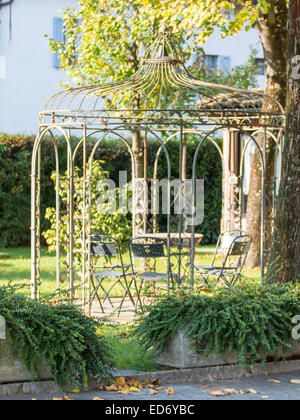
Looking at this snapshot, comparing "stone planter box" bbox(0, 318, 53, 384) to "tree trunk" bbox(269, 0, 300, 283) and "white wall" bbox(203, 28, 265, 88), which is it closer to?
"tree trunk" bbox(269, 0, 300, 283)

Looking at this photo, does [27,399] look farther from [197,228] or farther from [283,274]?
[197,228]

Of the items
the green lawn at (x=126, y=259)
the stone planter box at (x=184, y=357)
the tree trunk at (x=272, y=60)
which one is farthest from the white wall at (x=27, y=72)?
the stone planter box at (x=184, y=357)

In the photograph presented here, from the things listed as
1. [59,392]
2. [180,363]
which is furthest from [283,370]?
[59,392]

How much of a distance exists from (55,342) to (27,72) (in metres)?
19.8

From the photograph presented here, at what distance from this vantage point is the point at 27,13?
2358 cm

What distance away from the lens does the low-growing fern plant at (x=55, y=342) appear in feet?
19.1

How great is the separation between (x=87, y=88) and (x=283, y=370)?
477 centimetres

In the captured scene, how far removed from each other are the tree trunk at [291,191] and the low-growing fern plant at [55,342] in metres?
2.72

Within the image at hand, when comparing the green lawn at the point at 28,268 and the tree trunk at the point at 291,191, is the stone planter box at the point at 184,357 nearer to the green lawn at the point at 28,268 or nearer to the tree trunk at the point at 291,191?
the tree trunk at the point at 291,191

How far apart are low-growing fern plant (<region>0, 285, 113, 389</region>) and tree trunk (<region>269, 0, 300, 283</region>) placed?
8.92 feet

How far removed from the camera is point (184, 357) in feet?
21.2

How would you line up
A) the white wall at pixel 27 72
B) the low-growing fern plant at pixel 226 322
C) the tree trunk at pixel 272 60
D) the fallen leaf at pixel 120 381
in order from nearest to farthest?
1. the fallen leaf at pixel 120 381
2. the low-growing fern plant at pixel 226 322
3. the tree trunk at pixel 272 60
4. the white wall at pixel 27 72

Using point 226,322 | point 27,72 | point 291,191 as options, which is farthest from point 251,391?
point 27,72

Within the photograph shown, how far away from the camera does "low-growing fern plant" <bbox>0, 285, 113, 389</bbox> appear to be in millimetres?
5832
